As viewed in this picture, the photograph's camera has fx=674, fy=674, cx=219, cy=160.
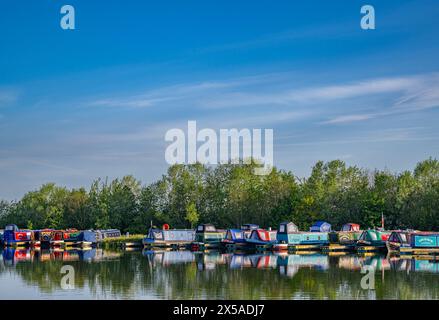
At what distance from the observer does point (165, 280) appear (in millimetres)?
37438

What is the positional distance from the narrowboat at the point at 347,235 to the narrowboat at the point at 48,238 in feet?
99.0

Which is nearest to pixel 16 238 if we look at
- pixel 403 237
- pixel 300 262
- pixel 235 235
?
pixel 235 235

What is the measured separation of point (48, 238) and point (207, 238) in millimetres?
20421

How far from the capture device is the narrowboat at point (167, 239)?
234ft

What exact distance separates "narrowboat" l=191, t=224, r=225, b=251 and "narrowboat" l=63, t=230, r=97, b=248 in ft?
41.6

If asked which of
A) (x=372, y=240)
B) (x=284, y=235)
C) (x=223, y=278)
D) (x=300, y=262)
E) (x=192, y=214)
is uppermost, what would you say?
(x=192, y=214)

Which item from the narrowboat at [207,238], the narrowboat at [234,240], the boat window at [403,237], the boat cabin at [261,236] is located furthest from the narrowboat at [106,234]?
the boat window at [403,237]

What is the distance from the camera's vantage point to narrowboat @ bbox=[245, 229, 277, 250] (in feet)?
213

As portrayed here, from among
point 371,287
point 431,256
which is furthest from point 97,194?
point 371,287

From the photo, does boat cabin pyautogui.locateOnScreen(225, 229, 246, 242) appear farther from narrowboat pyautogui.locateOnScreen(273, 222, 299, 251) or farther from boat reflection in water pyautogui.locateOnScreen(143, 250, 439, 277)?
boat reflection in water pyautogui.locateOnScreen(143, 250, 439, 277)

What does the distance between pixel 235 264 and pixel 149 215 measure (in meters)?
41.4

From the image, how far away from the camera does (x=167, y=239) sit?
2827 inches

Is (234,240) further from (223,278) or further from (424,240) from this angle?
(223,278)

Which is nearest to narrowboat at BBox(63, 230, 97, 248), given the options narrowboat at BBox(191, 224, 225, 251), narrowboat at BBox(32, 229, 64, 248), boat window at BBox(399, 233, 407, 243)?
narrowboat at BBox(32, 229, 64, 248)
